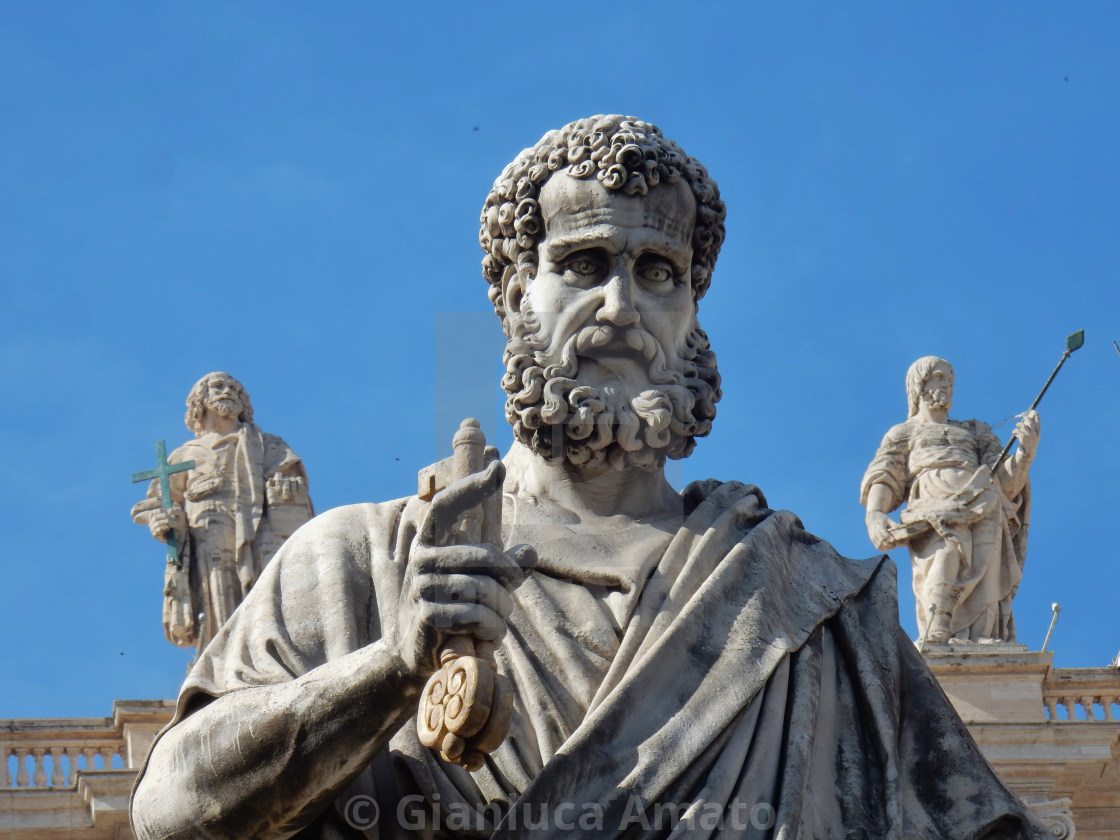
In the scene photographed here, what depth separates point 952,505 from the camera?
2489cm

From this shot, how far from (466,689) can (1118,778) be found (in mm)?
18118

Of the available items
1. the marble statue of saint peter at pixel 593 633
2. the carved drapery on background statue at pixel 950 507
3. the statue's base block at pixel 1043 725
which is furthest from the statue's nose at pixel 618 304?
the carved drapery on background statue at pixel 950 507

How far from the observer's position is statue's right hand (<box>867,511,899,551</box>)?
82.0 ft

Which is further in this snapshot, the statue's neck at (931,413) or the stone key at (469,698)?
the statue's neck at (931,413)

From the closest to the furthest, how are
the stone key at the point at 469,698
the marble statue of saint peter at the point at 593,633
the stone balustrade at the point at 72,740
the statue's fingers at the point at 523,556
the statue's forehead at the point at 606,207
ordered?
the stone key at the point at 469,698
the statue's fingers at the point at 523,556
the marble statue of saint peter at the point at 593,633
the statue's forehead at the point at 606,207
the stone balustrade at the point at 72,740

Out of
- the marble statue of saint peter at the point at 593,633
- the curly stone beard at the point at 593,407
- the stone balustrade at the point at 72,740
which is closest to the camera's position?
the marble statue of saint peter at the point at 593,633

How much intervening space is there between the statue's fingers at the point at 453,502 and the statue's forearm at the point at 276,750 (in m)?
0.23

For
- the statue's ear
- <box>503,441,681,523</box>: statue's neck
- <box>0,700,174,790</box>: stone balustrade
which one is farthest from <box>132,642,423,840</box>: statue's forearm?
<box>0,700,174,790</box>: stone balustrade

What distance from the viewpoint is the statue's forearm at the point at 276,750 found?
5938 millimetres

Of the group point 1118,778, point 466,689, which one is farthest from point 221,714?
point 1118,778

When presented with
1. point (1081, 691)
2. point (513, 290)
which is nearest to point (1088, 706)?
point (1081, 691)

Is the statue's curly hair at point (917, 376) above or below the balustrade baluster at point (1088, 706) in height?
above

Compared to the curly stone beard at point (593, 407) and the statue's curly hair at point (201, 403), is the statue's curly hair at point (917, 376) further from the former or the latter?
the curly stone beard at point (593, 407)

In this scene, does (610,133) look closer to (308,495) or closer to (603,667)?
(603,667)
